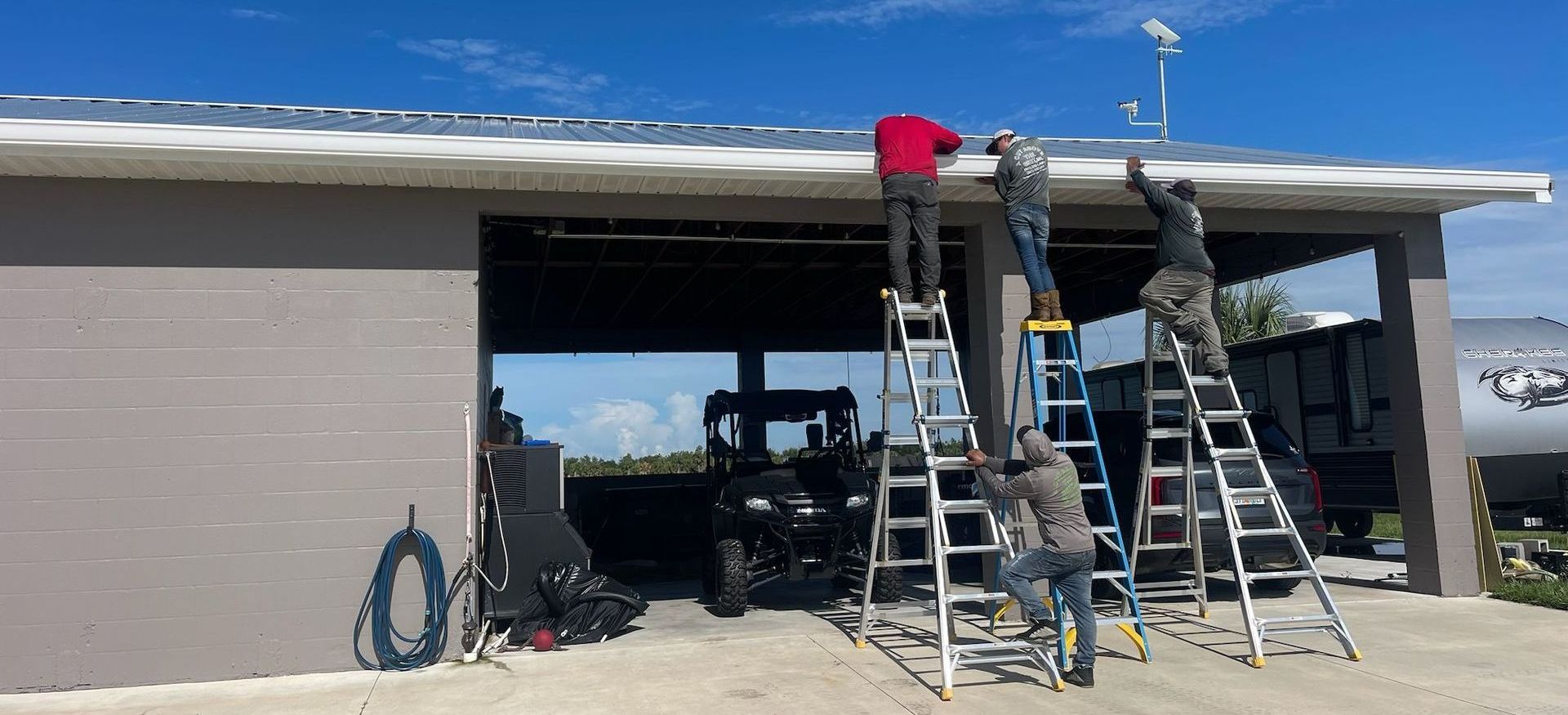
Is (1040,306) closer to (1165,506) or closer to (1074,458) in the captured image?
(1165,506)

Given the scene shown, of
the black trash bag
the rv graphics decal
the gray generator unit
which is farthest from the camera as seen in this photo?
the rv graphics decal

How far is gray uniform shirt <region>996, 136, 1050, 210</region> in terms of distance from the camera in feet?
23.0

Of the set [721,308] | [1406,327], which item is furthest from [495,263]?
[1406,327]

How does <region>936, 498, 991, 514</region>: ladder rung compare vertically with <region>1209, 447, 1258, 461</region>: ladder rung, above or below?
below

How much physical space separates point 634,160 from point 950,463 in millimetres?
2923

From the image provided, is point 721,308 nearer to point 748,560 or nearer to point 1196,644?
point 748,560

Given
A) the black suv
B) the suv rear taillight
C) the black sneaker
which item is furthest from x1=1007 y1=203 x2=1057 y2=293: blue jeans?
the suv rear taillight

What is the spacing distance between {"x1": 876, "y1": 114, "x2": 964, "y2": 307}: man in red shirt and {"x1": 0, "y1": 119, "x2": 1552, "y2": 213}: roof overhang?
0.77 feet

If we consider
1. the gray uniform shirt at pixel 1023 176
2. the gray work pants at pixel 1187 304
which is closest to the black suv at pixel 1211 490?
the gray work pants at pixel 1187 304

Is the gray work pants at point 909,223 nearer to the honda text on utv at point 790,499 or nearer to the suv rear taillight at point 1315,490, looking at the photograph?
the honda text on utv at point 790,499

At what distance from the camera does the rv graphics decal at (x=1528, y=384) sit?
34.5 feet

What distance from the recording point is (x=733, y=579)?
27.3ft

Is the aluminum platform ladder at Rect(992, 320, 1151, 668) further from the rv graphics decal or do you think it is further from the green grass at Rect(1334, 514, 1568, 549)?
the rv graphics decal

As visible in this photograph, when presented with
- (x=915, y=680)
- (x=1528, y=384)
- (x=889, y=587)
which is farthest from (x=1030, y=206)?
(x=1528, y=384)
